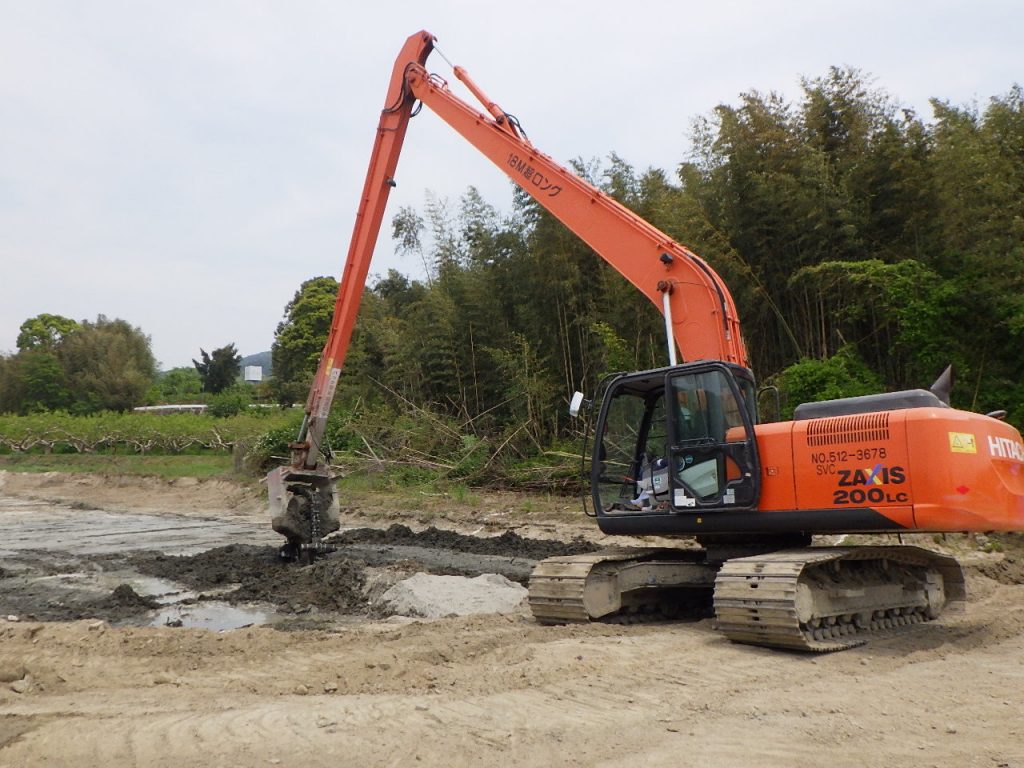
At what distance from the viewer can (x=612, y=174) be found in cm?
1595

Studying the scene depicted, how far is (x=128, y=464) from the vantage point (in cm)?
2816

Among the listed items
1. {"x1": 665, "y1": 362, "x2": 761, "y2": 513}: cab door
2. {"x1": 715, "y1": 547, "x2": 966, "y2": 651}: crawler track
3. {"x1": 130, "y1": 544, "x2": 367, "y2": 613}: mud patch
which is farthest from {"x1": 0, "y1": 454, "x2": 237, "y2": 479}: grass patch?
{"x1": 715, "y1": 547, "x2": 966, "y2": 651}: crawler track

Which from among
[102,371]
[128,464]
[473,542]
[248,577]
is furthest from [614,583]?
[102,371]

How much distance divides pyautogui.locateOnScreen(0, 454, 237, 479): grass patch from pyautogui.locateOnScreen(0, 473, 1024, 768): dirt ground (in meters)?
17.4

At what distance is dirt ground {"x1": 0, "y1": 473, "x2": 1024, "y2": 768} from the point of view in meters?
3.44

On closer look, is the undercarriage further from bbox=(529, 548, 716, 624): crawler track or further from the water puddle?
the water puddle

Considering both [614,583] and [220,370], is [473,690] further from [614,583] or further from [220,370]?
[220,370]

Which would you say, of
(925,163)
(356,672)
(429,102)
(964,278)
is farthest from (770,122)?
(356,672)

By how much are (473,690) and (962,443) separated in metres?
3.26

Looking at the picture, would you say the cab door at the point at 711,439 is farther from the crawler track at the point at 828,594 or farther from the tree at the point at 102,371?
the tree at the point at 102,371

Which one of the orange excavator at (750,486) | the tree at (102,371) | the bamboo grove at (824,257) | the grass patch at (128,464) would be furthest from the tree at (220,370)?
the orange excavator at (750,486)

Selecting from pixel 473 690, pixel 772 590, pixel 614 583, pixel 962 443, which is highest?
pixel 962 443

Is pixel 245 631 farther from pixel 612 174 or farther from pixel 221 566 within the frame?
pixel 612 174

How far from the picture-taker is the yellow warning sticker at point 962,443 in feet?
16.8
